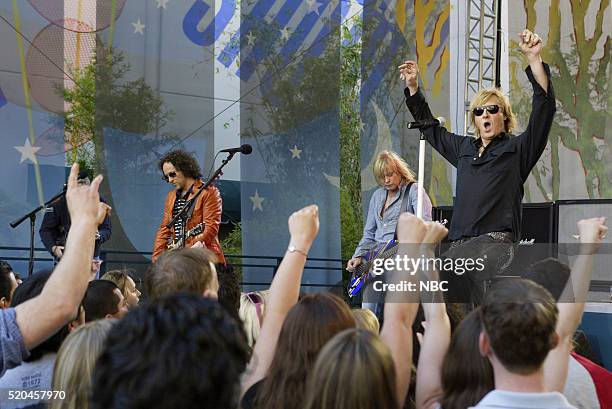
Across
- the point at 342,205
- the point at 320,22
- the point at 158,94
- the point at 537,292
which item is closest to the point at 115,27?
the point at 158,94

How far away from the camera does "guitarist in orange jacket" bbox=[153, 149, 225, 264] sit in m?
5.19

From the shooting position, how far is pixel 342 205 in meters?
7.38

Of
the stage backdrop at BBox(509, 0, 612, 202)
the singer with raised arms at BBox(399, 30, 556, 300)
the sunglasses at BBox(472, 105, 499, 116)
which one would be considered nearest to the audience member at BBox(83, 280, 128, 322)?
the singer with raised arms at BBox(399, 30, 556, 300)

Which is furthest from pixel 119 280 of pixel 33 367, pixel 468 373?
pixel 468 373

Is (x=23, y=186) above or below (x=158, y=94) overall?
below

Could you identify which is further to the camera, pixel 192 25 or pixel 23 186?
pixel 192 25

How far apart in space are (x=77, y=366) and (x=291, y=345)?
1.63 ft

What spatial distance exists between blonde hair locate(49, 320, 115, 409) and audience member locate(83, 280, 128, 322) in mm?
938

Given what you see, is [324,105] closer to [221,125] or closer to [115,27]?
[221,125]

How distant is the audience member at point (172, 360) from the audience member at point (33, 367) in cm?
112

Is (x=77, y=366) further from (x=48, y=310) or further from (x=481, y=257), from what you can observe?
(x=481, y=257)

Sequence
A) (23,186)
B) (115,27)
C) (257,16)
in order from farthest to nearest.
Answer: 1. (257,16)
2. (115,27)
3. (23,186)

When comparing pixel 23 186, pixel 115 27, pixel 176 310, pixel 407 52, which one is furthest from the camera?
pixel 407 52

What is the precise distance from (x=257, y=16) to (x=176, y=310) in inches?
236
